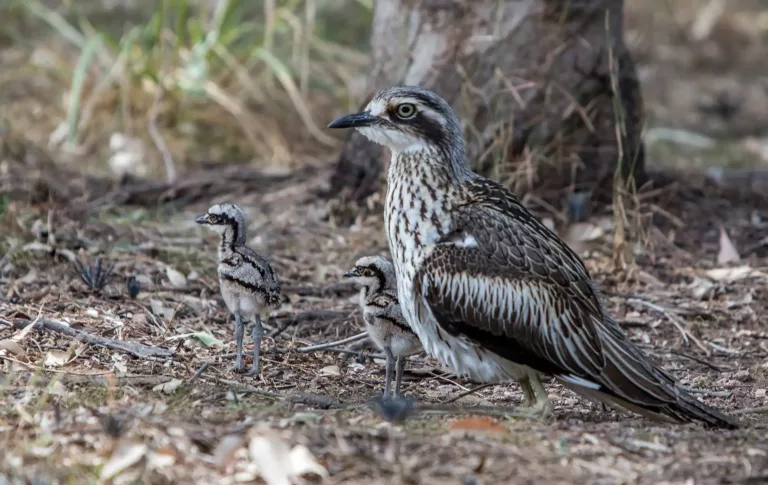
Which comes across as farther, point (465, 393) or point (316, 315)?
point (316, 315)

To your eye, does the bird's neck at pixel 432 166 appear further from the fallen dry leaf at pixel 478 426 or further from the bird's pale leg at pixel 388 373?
the fallen dry leaf at pixel 478 426

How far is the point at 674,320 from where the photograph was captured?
6.96 metres

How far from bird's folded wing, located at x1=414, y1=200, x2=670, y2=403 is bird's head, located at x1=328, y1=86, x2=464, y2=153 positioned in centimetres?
60

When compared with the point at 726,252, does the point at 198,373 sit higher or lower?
lower

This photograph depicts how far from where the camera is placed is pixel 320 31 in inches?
488

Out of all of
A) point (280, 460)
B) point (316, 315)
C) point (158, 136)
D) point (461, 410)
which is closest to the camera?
point (280, 460)

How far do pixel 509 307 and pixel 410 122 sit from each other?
1.14m

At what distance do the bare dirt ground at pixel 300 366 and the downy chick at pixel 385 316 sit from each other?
0.79 feet

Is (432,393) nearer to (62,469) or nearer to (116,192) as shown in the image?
(62,469)

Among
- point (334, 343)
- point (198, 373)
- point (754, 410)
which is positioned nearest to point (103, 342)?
point (198, 373)

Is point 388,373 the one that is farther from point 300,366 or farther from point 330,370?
point 300,366

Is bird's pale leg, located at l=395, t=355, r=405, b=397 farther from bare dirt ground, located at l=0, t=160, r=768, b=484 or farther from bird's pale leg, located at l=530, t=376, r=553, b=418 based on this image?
bird's pale leg, located at l=530, t=376, r=553, b=418

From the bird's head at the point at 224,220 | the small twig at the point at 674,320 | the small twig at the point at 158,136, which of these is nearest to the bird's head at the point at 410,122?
the bird's head at the point at 224,220

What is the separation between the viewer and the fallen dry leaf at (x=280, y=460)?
4008mm
